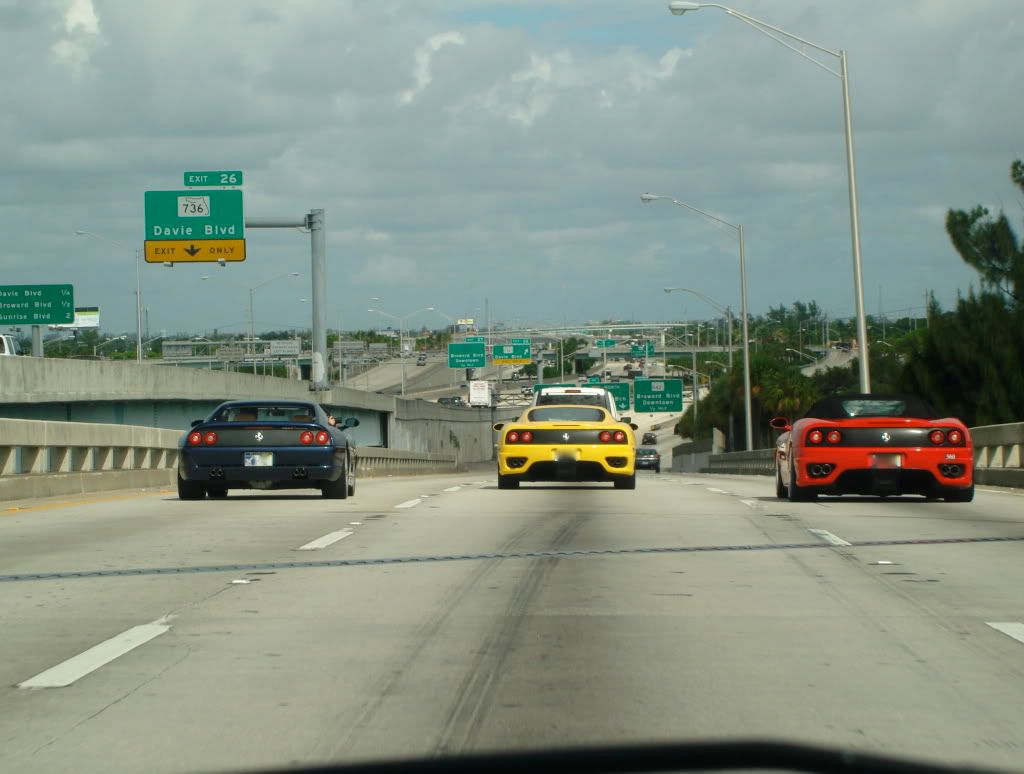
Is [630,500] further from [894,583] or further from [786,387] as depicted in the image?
[786,387]

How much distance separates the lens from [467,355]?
106562 mm

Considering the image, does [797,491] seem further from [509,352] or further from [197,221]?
[509,352]

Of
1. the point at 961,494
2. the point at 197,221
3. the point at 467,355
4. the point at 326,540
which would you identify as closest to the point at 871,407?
the point at 961,494

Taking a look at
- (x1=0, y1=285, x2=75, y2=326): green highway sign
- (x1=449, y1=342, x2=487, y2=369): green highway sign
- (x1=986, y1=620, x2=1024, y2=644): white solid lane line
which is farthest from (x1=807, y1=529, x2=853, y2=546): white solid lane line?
(x1=449, y1=342, x2=487, y2=369): green highway sign

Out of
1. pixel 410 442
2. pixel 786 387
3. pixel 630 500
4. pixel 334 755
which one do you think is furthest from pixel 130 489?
pixel 786 387

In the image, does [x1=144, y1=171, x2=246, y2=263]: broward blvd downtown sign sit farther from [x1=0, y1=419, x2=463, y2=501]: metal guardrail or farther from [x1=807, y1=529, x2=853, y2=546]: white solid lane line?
[x1=807, y1=529, x2=853, y2=546]: white solid lane line

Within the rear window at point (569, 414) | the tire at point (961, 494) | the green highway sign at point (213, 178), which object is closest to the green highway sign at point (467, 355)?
the green highway sign at point (213, 178)

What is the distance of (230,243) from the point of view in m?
43.9

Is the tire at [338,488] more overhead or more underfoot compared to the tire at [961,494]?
more overhead

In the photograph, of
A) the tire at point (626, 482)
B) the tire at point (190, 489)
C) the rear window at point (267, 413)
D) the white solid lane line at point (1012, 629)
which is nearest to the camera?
the white solid lane line at point (1012, 629)

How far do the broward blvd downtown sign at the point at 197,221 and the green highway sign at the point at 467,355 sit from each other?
61979 mm

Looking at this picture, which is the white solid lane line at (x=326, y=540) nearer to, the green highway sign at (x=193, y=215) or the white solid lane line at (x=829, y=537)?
the white solid lane line at (x=829, y=537)

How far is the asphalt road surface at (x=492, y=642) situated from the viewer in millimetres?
5785

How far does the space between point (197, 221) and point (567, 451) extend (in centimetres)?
2270
